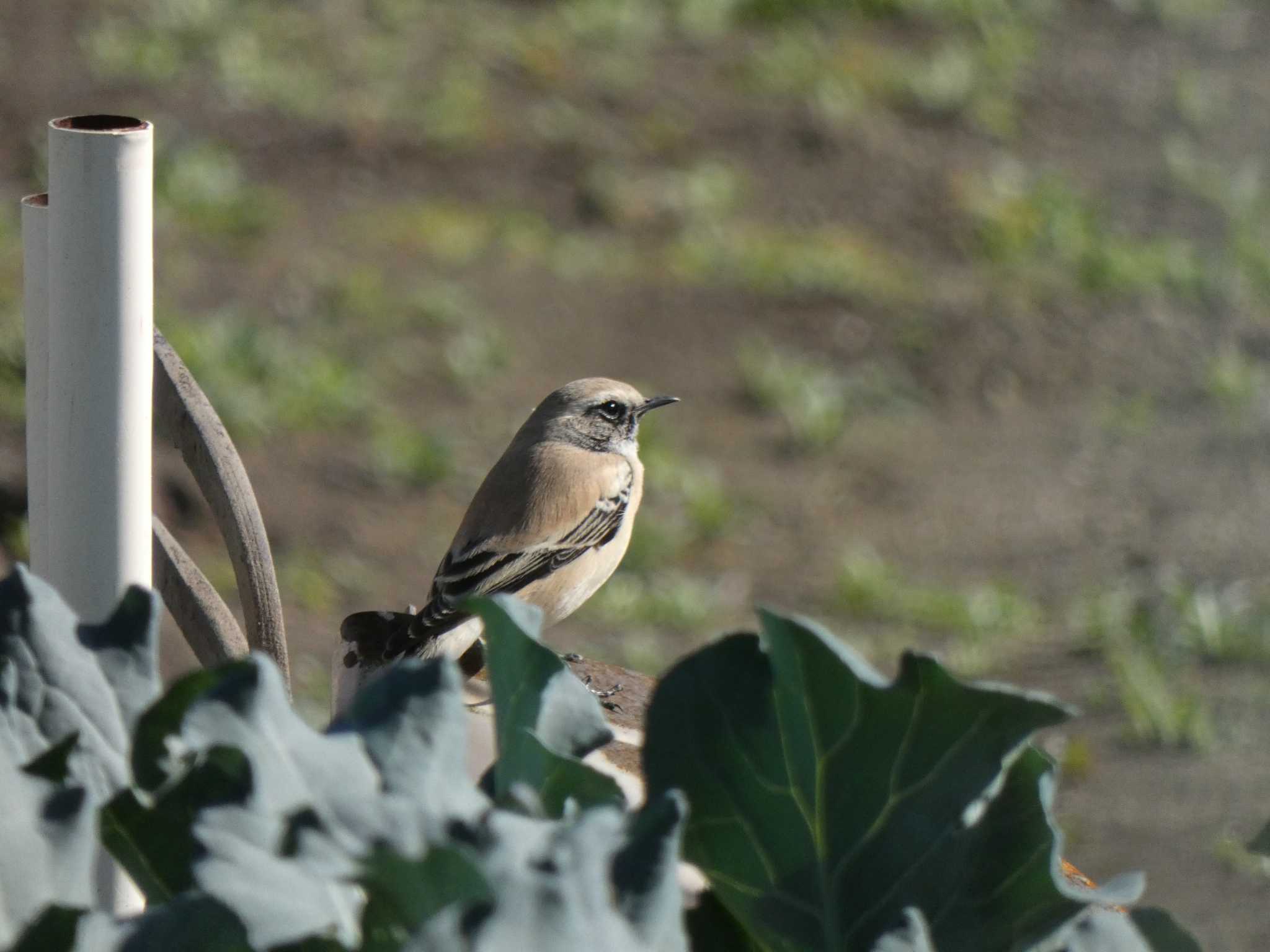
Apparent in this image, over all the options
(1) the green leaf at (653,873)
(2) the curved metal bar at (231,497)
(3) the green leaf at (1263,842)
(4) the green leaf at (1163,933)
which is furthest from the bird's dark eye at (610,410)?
(1) the green leaf at (653,873)

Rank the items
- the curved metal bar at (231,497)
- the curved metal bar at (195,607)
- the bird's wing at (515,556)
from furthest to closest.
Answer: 1. the bird's wing at (515,556)
2. the curved metal bar at (231,497)
3. the curved metal bar at (195,607)

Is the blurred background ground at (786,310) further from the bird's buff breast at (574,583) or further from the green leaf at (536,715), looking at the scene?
the green leaf at (536,715)

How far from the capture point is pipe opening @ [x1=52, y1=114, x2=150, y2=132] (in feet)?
6.77

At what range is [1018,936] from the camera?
1394 millimetres

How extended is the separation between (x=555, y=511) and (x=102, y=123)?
2727mm

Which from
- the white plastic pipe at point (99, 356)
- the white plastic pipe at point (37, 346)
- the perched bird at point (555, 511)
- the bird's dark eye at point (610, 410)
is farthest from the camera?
the bird's dark eye at point (610, 410)

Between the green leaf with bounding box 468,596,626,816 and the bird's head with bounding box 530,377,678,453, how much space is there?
3.36 meters

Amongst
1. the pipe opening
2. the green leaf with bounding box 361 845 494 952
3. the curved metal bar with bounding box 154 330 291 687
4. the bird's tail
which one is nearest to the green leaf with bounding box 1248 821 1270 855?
the green leaf with bounding box 361 845 494 952

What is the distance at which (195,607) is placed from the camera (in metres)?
2.77

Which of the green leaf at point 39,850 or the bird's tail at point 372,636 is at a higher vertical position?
the green leaf at point 39,850

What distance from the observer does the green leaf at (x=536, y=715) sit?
1.40 meters

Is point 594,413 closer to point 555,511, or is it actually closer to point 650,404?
point 650,404

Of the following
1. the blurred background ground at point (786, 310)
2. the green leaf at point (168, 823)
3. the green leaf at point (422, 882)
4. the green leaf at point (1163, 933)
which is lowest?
the blurred background ground at point (786, 310)

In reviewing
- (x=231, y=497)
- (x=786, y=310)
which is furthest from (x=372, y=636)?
(x=786, y=310)
